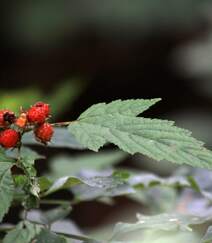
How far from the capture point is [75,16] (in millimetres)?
7785

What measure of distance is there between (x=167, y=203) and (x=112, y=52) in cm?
609

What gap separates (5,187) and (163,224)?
362 mm

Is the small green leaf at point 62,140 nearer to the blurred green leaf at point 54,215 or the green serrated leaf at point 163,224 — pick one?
the blurred green leaf at point 54,215

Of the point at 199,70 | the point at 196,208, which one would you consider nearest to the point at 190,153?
the point at 196,208

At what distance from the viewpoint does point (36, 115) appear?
4.46 ft

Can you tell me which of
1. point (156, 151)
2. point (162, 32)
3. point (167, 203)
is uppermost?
point (162, 32)

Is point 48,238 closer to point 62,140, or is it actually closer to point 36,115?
point 36,115

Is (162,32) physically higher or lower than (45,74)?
higher

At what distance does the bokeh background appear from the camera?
22.6 ft

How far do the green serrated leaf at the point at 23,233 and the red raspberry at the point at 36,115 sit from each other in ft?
0.74

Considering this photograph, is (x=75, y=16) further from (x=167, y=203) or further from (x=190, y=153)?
(x=190, y=153)

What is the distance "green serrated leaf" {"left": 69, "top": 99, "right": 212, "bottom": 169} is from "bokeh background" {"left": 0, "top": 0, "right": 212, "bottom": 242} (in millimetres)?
4779

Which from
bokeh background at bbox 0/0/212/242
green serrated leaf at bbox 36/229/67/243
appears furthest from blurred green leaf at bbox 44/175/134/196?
bokeh background at bbox 0/0/212/242

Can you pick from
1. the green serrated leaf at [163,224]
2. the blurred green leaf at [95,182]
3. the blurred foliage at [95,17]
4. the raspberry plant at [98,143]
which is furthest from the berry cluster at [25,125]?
the blurred foliage at [95,17]
